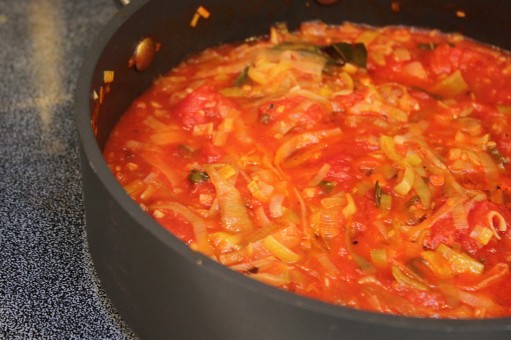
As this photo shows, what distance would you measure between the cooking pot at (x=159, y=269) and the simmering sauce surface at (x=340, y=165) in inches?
8.4

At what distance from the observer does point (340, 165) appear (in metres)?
2.78

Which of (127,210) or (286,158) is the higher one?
(127,210)

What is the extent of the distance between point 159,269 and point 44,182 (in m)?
1.19

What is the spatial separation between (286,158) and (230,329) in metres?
1.01

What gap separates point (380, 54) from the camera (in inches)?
137

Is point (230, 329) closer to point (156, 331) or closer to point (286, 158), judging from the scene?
point (156, 331)

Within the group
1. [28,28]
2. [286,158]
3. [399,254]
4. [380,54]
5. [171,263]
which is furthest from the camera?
[28,28]

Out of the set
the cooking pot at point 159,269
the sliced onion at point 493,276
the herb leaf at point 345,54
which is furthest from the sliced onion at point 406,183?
the cooking pot at point 159,269

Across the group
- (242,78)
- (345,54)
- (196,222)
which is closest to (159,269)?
(196,222)

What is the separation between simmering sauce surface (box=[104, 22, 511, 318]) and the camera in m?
2.38

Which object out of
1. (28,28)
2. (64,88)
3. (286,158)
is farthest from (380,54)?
(28,28)

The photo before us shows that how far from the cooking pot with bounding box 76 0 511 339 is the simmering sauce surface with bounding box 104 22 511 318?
0.70 ft

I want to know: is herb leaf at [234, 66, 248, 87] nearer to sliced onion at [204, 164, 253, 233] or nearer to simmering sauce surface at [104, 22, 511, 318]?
simmering sauce surface at [104, 22, 511, 318]

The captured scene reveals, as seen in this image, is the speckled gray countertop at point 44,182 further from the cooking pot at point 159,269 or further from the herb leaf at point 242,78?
the herb leaf at point 242,78
